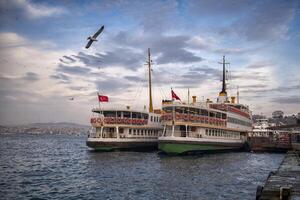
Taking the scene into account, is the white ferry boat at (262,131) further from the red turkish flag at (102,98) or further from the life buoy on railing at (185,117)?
the red turkish flag at (102,98)

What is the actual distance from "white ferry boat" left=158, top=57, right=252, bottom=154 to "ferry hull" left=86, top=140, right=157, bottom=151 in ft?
21.6

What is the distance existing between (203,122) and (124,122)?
11.3 meters

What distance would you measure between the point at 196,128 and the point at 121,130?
11391 millimetres

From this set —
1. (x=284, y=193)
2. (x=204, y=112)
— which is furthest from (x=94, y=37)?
(x=204, y=112)

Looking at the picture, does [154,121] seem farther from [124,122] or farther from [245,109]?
[245,109]

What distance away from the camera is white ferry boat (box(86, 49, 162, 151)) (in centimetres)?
4456

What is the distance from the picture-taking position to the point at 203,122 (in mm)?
41531

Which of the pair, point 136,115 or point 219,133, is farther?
point 136,115

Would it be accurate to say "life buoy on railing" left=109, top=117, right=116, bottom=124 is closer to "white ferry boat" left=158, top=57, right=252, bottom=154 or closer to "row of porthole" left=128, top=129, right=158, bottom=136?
"row of porthole" left=128, top=129, right=158, bottom=136

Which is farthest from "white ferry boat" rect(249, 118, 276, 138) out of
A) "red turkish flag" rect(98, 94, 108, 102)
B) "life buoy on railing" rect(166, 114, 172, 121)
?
"red turkish flag" rect(98, 94, 108, 102)

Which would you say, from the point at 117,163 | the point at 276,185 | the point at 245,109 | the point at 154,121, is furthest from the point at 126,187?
the point at 245,109

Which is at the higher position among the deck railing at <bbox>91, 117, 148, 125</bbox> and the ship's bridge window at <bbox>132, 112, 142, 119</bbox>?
the ship's bridge window at <bbox>132, 112, 142, 119</bbox>

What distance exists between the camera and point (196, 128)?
41344 millimetres

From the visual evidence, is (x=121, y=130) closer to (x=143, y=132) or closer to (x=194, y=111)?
(x=143, y=132)
